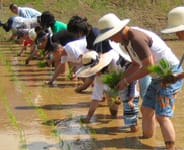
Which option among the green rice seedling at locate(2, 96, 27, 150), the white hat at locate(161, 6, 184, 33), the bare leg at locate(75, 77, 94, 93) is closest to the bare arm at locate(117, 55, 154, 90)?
the white hat at locate(161, 6, 184, 33)

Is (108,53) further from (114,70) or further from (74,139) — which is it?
(74,139)

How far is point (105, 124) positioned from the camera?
685cm

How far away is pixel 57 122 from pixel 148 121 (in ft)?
4.80

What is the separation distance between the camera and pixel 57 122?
695 cm

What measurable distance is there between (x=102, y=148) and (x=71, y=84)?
4020 mm

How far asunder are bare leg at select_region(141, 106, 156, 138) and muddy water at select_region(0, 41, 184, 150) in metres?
0.08

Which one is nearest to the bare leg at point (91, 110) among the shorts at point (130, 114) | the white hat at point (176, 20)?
the shorts at point (130, 114)

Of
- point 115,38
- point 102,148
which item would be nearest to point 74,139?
point 102,148

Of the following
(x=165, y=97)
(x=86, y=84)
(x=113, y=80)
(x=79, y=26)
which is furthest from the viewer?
(x=86, y=84)

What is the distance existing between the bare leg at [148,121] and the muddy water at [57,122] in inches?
3.3

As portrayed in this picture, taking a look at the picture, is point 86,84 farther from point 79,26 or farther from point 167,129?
point 167,129

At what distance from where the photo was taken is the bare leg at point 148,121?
586 centimetres

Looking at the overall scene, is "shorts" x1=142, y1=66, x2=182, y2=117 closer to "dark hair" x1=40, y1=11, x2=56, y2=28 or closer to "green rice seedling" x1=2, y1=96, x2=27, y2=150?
"green rice seedling" x1=2, y1=96, x2=27, y2=150

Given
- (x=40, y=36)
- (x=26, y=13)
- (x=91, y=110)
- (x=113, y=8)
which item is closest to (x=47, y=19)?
(x=40, y=36)
